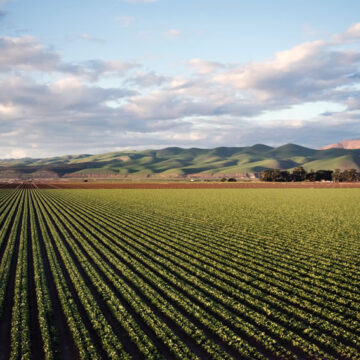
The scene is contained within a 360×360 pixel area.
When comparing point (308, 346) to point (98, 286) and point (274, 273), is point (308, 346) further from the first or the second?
point (98, 286)

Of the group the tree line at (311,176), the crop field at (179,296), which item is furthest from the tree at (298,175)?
the crop field at (179,296)

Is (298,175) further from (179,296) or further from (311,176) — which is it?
(179,296)

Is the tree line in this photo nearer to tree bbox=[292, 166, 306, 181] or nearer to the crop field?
tree bbox=[292, 166, 306, 181]

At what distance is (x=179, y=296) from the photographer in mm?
14898

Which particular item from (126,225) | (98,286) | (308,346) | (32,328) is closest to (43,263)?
(98,286)

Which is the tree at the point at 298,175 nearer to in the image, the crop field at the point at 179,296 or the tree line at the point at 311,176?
the tree line at the point at 311,176

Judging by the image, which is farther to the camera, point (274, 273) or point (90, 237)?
point (90, 237)

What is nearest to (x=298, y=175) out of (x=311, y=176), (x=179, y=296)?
(x=311, y=176)

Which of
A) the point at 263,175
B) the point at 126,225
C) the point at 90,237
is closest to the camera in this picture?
the point at 90,237

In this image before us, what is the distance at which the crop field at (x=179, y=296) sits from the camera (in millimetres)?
11070

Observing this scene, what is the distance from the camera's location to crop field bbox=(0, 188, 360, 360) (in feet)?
36.3

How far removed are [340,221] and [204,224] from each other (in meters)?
18.7

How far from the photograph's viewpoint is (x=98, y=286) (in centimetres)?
1639

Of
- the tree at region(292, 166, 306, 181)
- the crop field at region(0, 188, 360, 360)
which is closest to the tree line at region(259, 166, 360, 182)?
the tree at region(292, 166, 306, 181)
